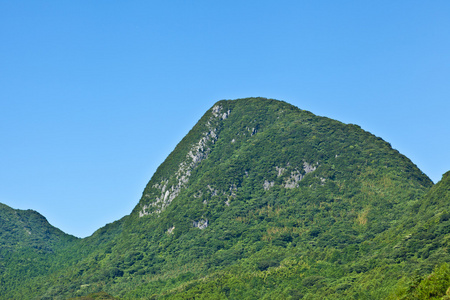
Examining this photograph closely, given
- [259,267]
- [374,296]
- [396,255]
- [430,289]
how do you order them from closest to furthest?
1. [430,289]
2. [374,296]
3. [396,255]
4. [259,267]

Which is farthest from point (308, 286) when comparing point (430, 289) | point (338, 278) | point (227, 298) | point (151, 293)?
point (430, 289)

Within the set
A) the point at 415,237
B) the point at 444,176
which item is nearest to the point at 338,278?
the point at 415,237

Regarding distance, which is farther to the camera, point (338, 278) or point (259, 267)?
point (259, 267)

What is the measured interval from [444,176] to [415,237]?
37.1m

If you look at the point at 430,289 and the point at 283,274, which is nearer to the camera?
the point at 430,289

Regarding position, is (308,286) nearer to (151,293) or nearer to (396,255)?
(396,255)

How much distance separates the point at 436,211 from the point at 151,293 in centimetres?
8895

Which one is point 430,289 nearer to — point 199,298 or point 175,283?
point 199,298

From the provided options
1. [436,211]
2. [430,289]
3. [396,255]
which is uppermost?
[436,211]

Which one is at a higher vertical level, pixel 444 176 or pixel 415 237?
pixel 444 176

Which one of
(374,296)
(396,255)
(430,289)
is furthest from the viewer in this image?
(396,255)

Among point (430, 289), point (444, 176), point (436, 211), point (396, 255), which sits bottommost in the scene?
point (430, 289)

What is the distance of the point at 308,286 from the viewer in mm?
157125

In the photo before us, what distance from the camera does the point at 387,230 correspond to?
628 ft
